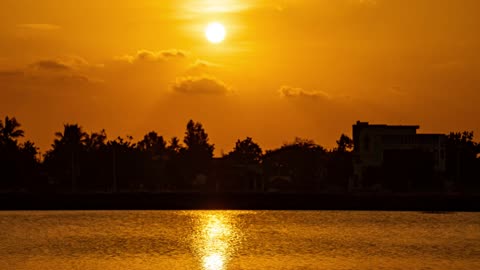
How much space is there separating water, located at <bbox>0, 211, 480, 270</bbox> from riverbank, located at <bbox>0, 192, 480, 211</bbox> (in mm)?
7560

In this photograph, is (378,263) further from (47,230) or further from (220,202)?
(220,202)

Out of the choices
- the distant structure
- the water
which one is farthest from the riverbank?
the distant structure

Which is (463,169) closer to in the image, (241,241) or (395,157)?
(395,157)

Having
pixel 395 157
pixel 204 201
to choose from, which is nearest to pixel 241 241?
pixel 204 201

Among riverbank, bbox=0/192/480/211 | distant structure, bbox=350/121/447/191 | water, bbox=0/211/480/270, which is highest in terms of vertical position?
distant structure, bbox=350/121/447/191

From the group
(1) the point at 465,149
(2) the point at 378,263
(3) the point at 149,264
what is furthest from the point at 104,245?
(1) the point at 465,149

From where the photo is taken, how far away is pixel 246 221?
5625 inches

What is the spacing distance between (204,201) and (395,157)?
36288 millimetres

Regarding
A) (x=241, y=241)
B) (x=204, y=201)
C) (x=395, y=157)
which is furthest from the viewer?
(x=395, y=157)

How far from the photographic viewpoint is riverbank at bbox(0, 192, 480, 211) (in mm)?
163625

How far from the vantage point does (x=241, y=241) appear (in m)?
103

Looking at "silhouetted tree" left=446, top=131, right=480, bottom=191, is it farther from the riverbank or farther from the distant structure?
the riverbank

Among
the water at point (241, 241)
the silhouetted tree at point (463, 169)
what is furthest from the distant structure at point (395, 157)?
the water at point (241, 241)

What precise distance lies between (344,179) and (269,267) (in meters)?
119
